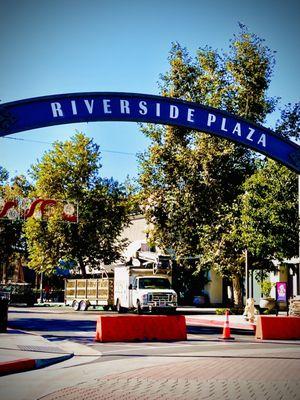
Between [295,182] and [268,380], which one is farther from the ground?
[295,182]

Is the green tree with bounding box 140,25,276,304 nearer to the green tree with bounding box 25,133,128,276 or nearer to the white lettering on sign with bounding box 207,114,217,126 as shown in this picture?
the green tree with bounding box 25,133,128,276

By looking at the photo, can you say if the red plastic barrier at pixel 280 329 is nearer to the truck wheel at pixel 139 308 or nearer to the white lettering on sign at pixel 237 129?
the white lettering on sign at pixel 237 129

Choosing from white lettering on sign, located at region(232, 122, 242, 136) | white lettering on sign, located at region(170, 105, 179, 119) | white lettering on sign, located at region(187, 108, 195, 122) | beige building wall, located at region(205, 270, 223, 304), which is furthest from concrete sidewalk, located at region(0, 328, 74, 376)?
beige building wall, located at region(205, 270, 223, 304)

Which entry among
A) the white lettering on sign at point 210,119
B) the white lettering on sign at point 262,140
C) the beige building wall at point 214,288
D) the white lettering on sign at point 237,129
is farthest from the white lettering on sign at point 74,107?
the beige building wall at point 214,288

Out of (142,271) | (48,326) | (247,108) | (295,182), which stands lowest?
(48,326)

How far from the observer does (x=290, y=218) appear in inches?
1134

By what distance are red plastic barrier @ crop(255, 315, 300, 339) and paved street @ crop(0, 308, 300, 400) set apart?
6.03ft

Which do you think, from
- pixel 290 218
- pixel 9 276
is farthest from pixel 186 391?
pixel 9 276

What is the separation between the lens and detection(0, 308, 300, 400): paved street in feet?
27.9

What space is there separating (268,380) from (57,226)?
43.6 metres

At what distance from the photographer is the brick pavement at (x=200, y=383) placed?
826 centimetres

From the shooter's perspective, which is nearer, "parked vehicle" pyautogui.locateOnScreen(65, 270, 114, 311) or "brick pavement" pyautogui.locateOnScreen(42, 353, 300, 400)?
"brick pavement" pyautogui.locateOnScreen(42, 353, 300, 400)

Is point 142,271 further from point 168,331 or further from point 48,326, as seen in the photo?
point 168,331

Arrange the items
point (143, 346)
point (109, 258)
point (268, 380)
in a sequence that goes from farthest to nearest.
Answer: point (109, 258)
point (143, 346)
point (268, 380)
